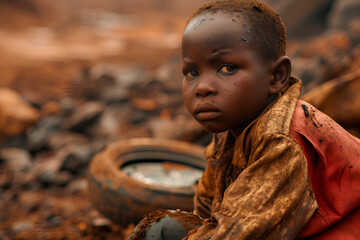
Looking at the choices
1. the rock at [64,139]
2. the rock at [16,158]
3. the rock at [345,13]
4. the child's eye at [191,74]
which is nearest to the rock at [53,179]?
the rock at [16,158]

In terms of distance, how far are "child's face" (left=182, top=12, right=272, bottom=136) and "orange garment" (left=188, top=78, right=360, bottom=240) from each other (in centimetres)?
9

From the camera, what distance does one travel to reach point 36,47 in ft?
36.7

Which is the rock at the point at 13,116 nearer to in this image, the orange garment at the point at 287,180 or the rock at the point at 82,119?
the rock at the point at 82,119

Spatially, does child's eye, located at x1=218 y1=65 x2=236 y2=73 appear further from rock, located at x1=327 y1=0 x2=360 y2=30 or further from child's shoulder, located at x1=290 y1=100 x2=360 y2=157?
rock, located at x1=327 y1=0 x2=360 y2=30

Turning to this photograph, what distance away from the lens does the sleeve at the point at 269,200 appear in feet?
3.24

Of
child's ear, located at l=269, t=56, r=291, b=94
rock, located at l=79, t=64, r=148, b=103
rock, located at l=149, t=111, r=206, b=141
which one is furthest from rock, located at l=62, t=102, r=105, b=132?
child's ear, located at l=269, t=56, r=291, b=94

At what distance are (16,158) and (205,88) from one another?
3.45m

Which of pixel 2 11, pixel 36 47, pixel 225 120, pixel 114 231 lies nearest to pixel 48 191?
pixel 114 231

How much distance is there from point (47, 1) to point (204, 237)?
64.0 feet

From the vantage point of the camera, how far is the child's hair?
47.4 inches

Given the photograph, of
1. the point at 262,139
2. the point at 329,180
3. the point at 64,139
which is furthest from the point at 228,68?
the point at 64,139

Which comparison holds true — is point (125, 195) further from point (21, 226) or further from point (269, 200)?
point (269, 200)

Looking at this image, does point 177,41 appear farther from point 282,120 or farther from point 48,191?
point 282,120

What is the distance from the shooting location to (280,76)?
1.28 m
